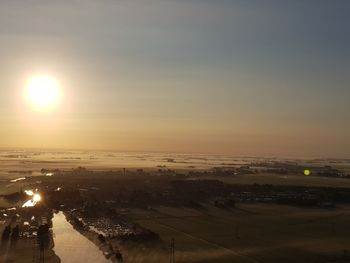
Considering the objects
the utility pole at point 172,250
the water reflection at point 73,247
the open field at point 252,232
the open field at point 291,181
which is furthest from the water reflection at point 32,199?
the open field at point 291,181

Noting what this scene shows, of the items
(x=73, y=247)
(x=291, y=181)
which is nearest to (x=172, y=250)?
(x=73, y=247)

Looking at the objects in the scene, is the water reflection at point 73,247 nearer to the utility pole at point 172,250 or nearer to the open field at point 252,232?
the open field at point 252,232

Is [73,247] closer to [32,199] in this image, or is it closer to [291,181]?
[32,199]

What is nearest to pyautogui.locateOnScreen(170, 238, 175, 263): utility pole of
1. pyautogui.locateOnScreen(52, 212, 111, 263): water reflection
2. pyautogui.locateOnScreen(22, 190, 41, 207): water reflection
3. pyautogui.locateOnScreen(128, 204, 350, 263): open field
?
pyautogui.locateOnScreen(128, 204, 350, 263): open field

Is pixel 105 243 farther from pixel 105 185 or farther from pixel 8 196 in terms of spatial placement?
pixel 105 185

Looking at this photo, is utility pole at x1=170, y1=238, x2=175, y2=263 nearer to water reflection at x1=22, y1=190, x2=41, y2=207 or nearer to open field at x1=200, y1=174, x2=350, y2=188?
water reflection at x1=22, y1=190, x2=41, y2=207

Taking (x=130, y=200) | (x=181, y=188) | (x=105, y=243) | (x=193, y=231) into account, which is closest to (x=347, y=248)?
(x=193, y=231)
